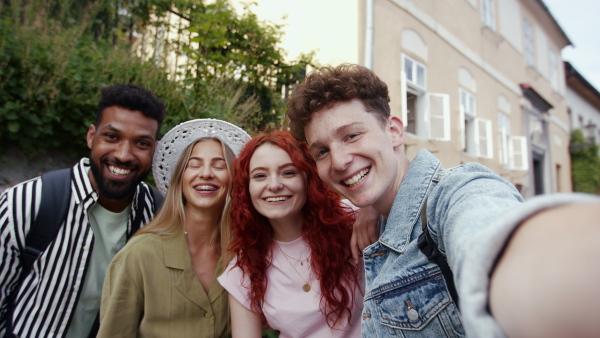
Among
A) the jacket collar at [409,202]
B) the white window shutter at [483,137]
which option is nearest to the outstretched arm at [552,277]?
the jacket collar at [409,202]

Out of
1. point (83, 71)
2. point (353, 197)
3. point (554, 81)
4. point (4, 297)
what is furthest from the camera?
point (554, 81)

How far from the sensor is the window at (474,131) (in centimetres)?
898

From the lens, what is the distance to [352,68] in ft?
5.16

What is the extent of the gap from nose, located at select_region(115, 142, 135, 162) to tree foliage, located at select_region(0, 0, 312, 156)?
1386mm

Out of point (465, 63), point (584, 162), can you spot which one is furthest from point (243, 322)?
point (584, 162)

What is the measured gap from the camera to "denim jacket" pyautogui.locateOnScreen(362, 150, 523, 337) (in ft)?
2.67

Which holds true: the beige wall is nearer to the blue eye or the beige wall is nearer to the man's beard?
the man's beard

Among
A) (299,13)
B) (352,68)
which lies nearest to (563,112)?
(299,13)

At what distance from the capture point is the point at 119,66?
12.5 ft

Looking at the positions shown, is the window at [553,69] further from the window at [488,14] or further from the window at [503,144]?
the window at [503,144]

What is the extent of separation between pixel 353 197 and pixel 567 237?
1.05 m

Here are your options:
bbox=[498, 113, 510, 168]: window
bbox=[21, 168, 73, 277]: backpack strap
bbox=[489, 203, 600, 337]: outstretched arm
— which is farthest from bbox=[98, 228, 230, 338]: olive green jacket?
bbox=[498, 113, 510, 168]: window

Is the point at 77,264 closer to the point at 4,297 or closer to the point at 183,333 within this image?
the point at 4,297

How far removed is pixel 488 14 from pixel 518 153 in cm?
409
